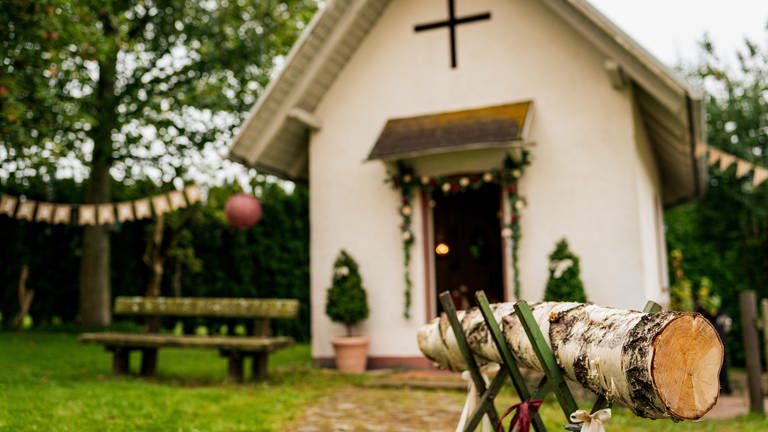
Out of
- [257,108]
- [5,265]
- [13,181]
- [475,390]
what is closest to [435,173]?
[257,108]

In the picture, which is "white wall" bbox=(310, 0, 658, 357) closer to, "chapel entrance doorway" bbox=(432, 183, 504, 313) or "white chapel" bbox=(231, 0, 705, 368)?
"white chapel" bbox=(231, 0, 705, 368)

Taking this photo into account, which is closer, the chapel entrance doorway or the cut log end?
the cut log end

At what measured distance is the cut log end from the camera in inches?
90.7

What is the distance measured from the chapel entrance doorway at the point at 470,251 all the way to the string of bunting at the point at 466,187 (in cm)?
91

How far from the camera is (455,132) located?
7.82 meters

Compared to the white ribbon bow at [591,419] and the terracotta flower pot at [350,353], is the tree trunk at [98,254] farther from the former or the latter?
the white ribbon bow at [591,419]

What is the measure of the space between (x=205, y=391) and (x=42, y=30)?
518 cm

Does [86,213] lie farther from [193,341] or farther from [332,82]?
[332,82]

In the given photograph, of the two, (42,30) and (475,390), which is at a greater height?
(42,30)

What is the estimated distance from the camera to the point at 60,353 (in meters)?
9.56

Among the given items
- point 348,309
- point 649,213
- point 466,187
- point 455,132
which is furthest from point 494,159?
Result: point 348,309

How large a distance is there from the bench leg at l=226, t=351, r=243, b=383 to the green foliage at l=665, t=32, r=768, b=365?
7507 millimetres

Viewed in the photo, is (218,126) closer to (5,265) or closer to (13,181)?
(13,181)

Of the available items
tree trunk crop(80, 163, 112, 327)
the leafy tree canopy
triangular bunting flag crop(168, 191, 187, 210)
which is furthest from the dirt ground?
tree trunk crop(80, 163, 112, 327)
